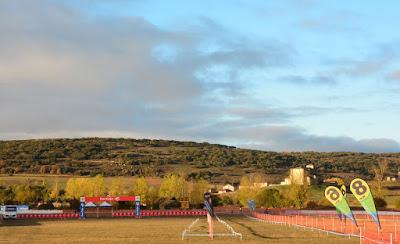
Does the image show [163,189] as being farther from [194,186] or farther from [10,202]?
[10,202]

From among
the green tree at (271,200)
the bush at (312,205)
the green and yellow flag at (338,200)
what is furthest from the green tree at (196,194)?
the green and yellow flag at (338,200)

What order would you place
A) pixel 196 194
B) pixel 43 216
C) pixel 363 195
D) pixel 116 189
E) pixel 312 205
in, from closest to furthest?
1. pixel 363 195
2. pixel 43 216
3. pixel 312 205
4. pixel 196 194
5. pixel 116 189

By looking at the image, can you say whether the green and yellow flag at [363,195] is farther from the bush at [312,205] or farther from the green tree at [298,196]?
the green tree at [298,196]

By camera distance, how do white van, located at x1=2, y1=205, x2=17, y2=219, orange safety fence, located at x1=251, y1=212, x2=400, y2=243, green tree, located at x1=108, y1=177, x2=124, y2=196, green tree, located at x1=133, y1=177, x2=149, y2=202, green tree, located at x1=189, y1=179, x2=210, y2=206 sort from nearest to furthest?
orange safety fence, located at x1=251, y1=212, x2=400, y2=243, white van, located at x1=2, y1=205, x2=17, y2=219, green tree, located at x1=133, y1=177, x2=149, y2=202, green tree, located at x1=189, y1=179, x2=210, y2=206, green tree, located at x1=108, y1=177, x2=124, y2=196

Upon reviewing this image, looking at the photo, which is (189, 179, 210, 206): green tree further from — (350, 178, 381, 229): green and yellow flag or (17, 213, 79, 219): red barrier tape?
(350, 178, 381, 229): green and yellow flag

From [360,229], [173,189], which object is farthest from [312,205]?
[360,229]

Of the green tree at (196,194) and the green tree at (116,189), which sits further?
the green tree at (116,189)

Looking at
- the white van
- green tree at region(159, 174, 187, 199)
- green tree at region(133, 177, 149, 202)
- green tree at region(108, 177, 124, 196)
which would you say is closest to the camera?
the white van

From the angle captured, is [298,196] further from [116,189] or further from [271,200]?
[116,189]

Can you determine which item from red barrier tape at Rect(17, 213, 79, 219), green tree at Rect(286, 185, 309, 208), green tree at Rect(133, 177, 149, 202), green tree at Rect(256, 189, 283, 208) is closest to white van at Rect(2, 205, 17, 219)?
red barrier tape at Rect(17, 213, 79, 219)

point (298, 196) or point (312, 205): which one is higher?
point (298, 196)

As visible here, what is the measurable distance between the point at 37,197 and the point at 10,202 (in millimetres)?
5596

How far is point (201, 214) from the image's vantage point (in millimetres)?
114000

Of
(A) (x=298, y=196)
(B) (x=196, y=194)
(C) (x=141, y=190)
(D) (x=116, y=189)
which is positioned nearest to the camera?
(A) (x=298, y=196)
